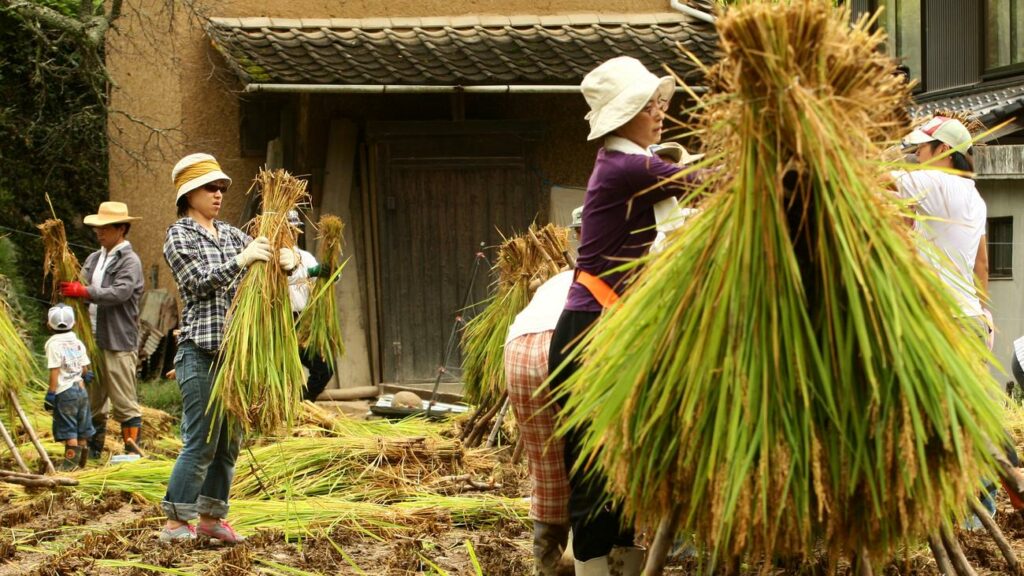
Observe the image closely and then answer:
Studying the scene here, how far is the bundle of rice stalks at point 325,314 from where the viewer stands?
7.58m

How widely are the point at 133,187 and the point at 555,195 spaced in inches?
136

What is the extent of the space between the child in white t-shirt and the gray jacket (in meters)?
0.26

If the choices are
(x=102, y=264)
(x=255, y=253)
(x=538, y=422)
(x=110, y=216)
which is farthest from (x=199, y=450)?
(x=110, y=216)

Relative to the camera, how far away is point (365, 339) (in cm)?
1002

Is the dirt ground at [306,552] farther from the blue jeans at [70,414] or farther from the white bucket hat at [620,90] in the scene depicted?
the blue jeans at [70,414]

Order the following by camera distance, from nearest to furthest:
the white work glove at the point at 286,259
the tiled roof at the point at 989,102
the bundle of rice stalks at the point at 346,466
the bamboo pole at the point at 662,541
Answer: the bamboo pole at the point at 662,541 → the white work glove at the point at 286,259 → the bundle of rice stalks at the point at 346,466 → the tiled roof at the point at 989,102

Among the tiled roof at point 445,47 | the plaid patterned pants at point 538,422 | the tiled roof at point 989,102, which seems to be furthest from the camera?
the tiled roof at point 445,47

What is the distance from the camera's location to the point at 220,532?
485 centimetres

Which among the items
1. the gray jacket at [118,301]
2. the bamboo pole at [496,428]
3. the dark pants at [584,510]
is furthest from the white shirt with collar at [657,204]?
the gray jacket at [118,301]

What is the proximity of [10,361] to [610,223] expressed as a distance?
14.0 ft

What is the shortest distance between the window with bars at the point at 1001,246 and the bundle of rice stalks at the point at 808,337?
284 inches

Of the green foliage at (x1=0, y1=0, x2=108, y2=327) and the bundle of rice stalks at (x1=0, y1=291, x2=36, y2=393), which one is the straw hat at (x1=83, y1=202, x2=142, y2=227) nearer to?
the bundle of rice stalks at (x1=0, y1=291, x2=36, y2=393)

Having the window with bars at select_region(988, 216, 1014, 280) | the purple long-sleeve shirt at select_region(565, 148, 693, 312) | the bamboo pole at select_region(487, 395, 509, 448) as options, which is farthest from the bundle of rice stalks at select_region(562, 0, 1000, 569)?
the window with bars at select_region(988, 216, 1014, 280)

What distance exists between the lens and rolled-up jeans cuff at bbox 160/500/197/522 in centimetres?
481
